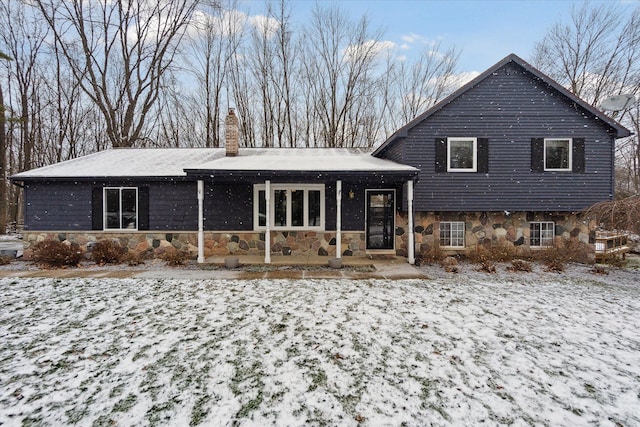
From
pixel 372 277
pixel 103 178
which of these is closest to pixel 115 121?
pixel 103 178

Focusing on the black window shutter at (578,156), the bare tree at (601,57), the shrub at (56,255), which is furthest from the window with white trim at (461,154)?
the bare tree at (601,57)

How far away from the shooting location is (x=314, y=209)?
9898 mm

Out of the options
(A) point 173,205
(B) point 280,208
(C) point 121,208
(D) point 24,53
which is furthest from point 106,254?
(D) point 24,53

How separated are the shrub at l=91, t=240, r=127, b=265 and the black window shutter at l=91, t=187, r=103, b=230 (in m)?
0.84

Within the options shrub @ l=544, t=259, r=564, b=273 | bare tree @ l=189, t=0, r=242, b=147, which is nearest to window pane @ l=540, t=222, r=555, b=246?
shrub @ l=544, t=259, r=564, b=273

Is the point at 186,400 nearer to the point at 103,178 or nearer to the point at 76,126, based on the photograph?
the point at 103,178

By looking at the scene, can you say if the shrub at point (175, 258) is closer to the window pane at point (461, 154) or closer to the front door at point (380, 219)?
the front door at point (380, 219)

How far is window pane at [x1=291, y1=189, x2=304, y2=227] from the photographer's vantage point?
991cm

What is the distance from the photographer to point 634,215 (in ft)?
24.2

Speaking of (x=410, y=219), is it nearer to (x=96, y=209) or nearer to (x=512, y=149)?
(x=512, y=149)

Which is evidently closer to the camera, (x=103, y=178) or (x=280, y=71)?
(x=103, y=178)

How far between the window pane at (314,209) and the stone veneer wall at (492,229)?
2.63 m

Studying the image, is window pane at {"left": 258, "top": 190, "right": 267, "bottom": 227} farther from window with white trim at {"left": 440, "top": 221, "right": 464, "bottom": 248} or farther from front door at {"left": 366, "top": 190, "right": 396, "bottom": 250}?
window with white trim at {"left": 440, "top": 221, "right": 464, "bottom": 248}

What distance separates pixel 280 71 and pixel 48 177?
1511cm
